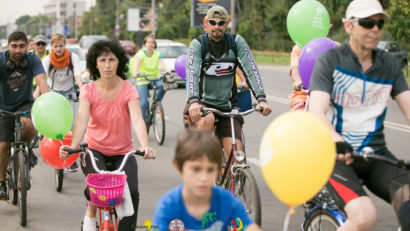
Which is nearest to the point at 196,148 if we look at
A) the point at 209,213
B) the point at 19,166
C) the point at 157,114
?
the point at 209,213

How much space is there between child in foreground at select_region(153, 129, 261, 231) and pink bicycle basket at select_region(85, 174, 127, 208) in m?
0.91

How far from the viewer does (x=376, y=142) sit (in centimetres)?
387

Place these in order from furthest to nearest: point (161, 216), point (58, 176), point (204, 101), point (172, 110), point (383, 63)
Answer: point (172, 110) < point (58, 176) < point (204, 101) < point (383, 63) < point (161, 216)

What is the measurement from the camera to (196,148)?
9.91 feet

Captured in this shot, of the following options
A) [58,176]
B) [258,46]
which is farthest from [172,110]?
[258,46]

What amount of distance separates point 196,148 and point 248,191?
7.76 feet

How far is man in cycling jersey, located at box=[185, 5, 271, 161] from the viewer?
5.86 metres

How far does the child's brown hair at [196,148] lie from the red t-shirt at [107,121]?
183 cm

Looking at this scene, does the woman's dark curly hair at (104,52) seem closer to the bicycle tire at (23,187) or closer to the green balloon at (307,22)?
the bicycle tire at (23,187)

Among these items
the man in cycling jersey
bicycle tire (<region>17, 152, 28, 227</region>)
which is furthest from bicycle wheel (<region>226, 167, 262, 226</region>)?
bicycle tire (<region>17, 152, 28, 227</region>)

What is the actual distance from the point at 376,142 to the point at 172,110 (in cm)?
1249

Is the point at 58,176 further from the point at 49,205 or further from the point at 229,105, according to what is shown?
the point at 229,105

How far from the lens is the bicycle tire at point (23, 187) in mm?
6160

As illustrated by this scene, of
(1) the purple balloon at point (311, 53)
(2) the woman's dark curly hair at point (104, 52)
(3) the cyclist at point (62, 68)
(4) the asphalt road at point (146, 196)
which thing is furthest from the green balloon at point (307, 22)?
(3) the cyclist at point (62, 68)
